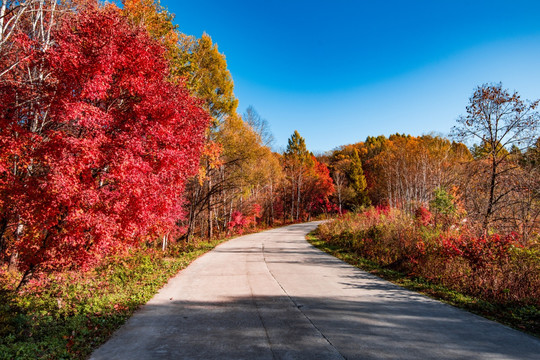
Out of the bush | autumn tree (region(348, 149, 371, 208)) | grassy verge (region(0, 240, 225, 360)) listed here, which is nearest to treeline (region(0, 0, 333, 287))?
grassy verge (region(0, 240, 225, 360))

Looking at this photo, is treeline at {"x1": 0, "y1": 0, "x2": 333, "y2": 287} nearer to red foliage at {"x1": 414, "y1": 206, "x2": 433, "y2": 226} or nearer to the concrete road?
the concrete road

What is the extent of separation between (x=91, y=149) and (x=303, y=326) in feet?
18.5

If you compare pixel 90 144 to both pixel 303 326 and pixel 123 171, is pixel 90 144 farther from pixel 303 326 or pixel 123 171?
pixel 303 326

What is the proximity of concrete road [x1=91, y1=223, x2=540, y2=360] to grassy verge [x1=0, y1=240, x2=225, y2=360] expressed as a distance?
40 cm

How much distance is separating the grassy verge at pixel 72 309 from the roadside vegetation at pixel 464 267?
7278mm

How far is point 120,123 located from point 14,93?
2.37 meters

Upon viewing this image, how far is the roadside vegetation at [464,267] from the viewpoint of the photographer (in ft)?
18.7

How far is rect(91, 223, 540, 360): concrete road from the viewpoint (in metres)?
3.78

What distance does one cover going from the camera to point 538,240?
6.89 meters

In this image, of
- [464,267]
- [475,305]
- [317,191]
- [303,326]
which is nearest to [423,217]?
[464,267]

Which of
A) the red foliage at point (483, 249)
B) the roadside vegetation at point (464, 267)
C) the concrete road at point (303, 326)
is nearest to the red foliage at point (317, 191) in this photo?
the roadside vegetation at point (464, 267)

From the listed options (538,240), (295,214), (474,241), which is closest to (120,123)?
(474,241)

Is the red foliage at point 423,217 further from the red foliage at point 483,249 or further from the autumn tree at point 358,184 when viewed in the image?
the autumn tree at point 358,184

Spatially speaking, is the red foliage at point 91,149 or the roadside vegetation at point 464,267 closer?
the red foliage at point 91,149
